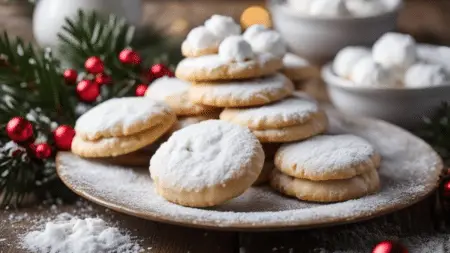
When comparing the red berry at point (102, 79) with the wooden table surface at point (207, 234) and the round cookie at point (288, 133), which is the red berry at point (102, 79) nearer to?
the wooden table surface at point (207, 234)

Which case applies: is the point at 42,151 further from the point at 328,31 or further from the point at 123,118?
the point at 328,31

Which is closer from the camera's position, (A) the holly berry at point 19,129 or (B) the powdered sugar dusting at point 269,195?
(B) the powdered sugar dusting at point 269,195

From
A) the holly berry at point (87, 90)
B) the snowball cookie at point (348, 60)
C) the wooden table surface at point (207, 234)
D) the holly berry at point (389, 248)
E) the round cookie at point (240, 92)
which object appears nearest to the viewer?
the holly berry at point (389, 248)

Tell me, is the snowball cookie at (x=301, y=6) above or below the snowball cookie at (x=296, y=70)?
above

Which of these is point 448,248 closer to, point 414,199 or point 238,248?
point 414,199

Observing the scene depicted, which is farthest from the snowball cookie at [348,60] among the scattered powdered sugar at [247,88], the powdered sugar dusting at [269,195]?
the scattered powdered sugar at [247,88]

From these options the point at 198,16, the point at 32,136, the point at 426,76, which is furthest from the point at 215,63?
the point at 198,16

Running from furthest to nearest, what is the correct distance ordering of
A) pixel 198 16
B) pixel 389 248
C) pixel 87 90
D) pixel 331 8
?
pixel 198 16 → pixel 331 8 → pixel 87 90 → pixel 389 248
